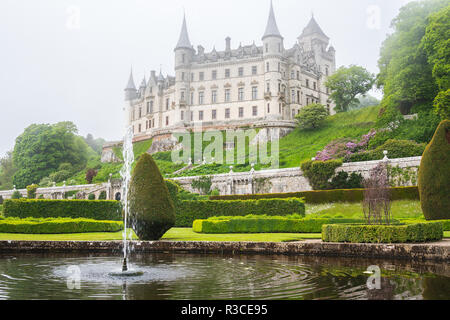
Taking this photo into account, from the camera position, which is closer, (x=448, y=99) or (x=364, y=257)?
(x=364, y=257)

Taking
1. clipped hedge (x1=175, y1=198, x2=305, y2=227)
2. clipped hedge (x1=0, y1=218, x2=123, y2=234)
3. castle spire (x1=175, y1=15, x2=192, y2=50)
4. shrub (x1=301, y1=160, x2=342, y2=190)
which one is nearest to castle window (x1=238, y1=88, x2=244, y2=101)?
castle spire (x1=175, y1=15, x2=192, y2=50)

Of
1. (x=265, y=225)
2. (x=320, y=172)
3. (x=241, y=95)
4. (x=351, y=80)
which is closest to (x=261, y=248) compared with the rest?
(x=265, y=225)

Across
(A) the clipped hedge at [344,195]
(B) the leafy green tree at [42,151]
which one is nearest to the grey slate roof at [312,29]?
(B) the leafy green tree at [42,151]

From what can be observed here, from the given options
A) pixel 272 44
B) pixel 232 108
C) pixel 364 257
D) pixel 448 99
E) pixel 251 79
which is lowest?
pixel 364 257

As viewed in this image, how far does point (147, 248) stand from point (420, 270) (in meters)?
7.77

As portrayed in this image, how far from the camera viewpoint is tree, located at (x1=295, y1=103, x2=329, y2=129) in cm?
5172

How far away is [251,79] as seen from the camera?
209 feet

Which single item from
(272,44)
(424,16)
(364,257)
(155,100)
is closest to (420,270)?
(364,257)

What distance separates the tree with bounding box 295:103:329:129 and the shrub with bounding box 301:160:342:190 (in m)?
21.9

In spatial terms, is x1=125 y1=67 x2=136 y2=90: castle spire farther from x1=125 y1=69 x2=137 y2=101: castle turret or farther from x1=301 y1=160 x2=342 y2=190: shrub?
x1=301 y1=160 x2=342 y2=190: shrub

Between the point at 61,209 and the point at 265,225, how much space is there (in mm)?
11588

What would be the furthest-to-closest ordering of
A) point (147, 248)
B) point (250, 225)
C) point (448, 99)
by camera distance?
point (448, 99), point (250, 225), point (147, 248)

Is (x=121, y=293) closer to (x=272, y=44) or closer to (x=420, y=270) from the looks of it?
(x=420, y=270)

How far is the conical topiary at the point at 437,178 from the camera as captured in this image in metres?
16.1
